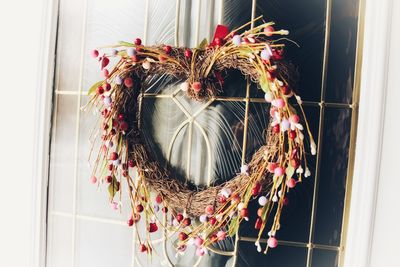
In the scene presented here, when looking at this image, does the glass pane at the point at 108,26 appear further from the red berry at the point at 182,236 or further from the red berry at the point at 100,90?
the red berry at the point at 182,236

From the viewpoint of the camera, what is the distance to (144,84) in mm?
1257

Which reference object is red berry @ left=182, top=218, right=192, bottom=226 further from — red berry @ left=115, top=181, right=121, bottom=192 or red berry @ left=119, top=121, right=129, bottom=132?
red berry @ left=119, top=121, right=129, bottom=132

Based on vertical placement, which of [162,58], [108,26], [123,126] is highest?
[108,26]

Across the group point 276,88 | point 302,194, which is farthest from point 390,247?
point 276,88

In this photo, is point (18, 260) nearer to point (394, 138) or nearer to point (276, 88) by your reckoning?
point (276, 88)

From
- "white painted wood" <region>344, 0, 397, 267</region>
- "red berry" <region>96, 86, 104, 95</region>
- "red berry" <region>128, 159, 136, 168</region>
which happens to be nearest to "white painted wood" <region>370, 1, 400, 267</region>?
"white painted wood" <region>344, 0, 397, 267</region>

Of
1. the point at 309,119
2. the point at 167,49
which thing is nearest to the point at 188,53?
the point at 167,49

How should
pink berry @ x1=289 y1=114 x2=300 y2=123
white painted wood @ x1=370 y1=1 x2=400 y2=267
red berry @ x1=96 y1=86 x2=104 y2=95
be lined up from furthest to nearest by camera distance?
red berry @ x1=96 y1=86 x2=104 y2=95 → white painted wood @ x1=370 y1=1 x2=400 y2=267 → pink berry @ x1=289 y1=114 x2=300 y2=123

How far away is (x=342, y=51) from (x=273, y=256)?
2.27 ft

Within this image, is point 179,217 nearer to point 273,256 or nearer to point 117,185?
point 117,185

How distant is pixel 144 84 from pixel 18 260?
2.82 feet

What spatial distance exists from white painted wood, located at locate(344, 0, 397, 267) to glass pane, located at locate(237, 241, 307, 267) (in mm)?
171

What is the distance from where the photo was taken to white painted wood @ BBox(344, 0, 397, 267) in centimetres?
107

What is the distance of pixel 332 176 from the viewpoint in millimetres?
1142
